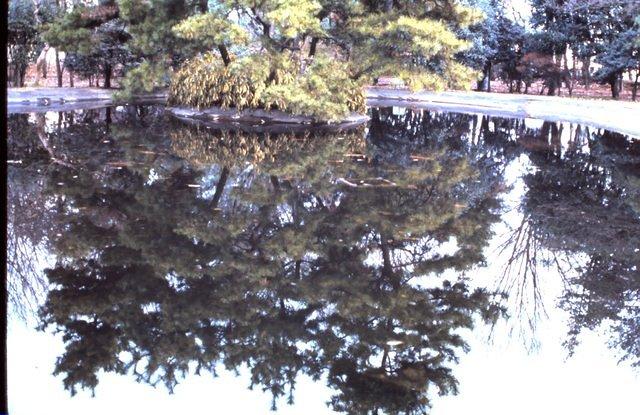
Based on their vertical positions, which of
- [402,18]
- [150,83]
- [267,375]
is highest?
[402,18]

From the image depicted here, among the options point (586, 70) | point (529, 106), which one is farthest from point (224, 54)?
point (586, 70)

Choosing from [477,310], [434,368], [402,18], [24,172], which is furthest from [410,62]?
[434,368]

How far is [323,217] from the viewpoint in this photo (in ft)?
22.2

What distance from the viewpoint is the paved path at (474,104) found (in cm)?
1595

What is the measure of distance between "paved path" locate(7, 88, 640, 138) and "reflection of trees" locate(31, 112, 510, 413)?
786cm

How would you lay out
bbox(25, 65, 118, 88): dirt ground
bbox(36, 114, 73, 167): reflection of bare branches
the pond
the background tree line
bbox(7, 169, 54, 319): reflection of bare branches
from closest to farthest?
the pond < bbox(7, 169, 54, 319): reflection of bare branches < bbox(36, 114, 73, 167): reflection of bare branches < the background tree line < bbox(25, 65, 118, 88): dirt ground

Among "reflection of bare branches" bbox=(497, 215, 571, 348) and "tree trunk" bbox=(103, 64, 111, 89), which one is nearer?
"reflection of bare branches" bbox=(497, 215, 571, 348)

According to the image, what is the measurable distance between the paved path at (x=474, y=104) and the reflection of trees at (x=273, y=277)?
7861mm

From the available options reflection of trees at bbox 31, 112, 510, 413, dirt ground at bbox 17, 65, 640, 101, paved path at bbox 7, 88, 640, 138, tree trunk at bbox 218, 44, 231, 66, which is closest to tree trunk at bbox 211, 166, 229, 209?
reflection of trees at bbox 31, 112, 510, 413

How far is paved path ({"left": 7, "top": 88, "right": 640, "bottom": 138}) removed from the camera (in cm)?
1595

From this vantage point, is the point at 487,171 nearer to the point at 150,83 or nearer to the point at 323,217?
the point at 323,217

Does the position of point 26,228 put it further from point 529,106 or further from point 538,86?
point 538,86

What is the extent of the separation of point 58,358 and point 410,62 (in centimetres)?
1245

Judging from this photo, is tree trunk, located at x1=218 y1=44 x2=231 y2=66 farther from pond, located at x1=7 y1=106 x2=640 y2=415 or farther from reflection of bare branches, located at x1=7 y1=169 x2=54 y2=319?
reflection of bare branches, located at x1=7 y1=169 x2=54 y2=319
